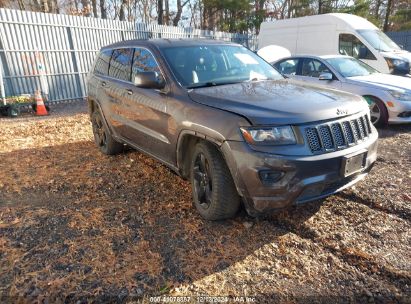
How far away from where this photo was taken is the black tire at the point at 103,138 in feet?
17.3

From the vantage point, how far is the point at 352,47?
419 inches

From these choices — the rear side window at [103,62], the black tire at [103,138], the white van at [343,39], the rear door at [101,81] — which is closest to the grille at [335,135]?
the rear door at [101,81]

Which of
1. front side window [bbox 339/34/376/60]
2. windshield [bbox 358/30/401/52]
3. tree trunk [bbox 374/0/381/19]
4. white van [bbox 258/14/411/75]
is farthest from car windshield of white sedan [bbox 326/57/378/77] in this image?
tree trunk [bbox 374/0/381/19]

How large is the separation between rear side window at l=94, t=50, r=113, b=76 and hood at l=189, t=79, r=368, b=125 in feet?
7.97

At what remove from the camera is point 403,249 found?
9.10 ft

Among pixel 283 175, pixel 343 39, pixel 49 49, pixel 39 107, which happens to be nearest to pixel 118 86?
pixel 283 175

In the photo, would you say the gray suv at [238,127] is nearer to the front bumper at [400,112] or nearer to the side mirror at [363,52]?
the front bumper at [400,112]

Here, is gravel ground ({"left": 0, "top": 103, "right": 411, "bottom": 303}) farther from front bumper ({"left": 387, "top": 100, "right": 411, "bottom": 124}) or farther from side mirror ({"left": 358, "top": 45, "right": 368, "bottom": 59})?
side mirror ({"left": 358, "top": 45, "right": 368, "bottom": 59})

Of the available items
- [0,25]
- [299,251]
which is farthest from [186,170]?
[0,25]

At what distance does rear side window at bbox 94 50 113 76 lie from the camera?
5168mm

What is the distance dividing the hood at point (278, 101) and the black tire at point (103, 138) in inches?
94.8

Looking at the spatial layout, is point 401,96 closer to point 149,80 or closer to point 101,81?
point 149,80

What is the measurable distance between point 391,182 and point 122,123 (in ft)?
11.6

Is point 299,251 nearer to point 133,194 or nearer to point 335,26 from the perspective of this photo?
point 133,194
